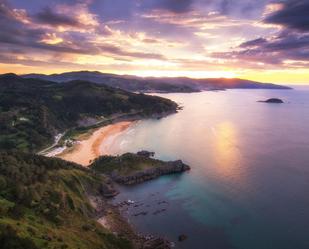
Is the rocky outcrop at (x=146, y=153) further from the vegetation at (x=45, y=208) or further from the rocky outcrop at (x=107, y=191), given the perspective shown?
the vegetation at (x=45, y=208)

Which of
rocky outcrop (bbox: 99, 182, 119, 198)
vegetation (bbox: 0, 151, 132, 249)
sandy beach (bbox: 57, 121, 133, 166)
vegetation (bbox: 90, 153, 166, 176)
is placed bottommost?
sandy beach (bbox: 57, 121, 133, 166)

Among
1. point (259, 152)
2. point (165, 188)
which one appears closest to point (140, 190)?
point (165, 188)

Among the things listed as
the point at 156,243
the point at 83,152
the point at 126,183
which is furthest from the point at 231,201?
the point at 83,152

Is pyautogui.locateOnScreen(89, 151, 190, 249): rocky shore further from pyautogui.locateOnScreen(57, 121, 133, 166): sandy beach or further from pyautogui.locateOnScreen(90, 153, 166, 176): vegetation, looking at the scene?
pyautogui.locateOnScreen(57, 121, 133, 166): sandy beach

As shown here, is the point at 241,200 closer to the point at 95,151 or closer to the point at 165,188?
the point at 165,188

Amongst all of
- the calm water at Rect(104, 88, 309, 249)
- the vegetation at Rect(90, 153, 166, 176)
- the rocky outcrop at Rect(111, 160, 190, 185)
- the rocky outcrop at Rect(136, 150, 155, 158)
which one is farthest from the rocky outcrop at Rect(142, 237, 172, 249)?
the rocky outcrop at Rect(136, 150, 155, 158)

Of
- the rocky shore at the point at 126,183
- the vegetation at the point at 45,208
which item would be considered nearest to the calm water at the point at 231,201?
the rocky shore at the point at 126,183
